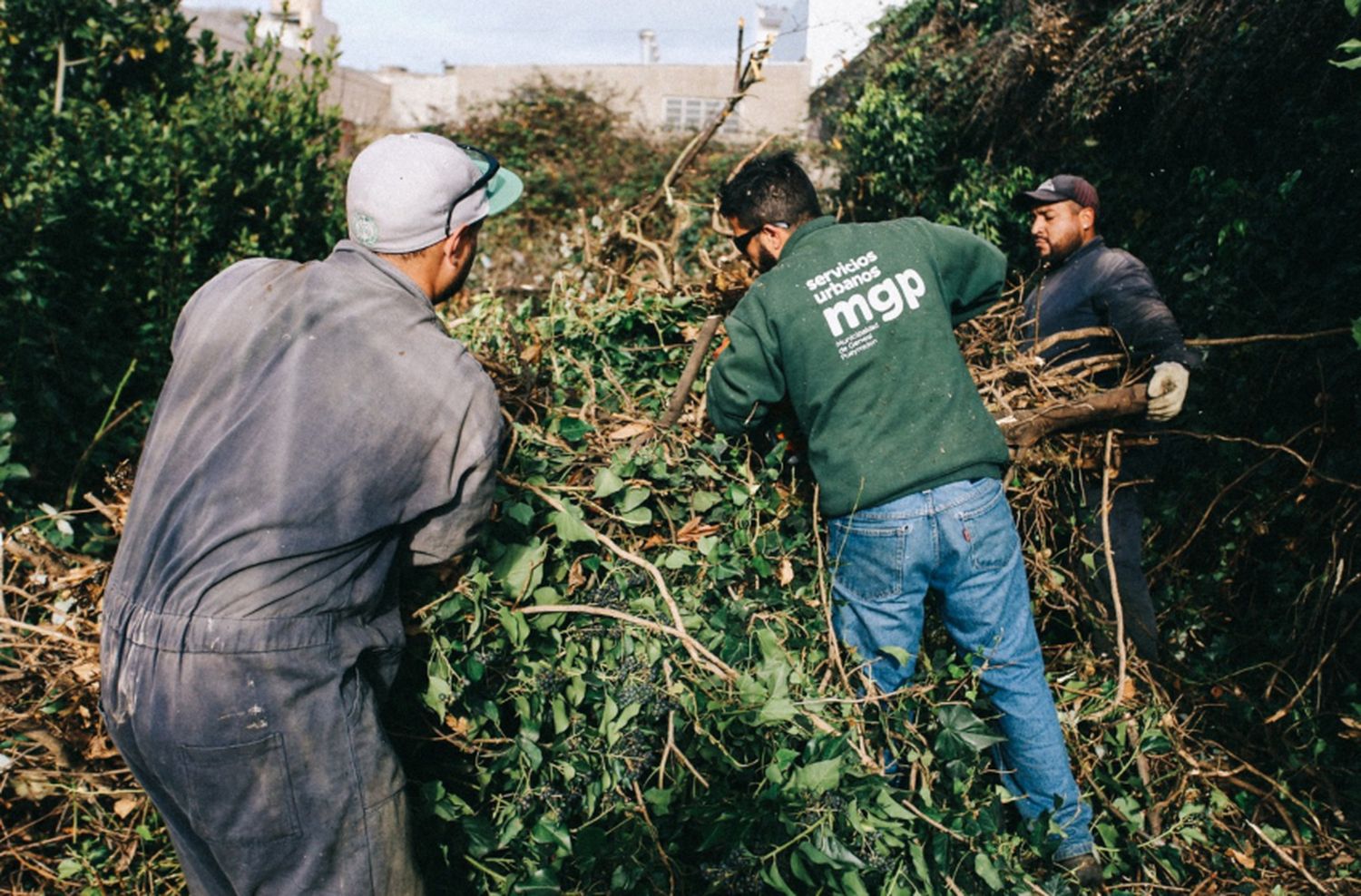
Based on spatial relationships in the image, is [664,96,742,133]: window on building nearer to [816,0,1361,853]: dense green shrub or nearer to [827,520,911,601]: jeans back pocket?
[816,0,1361,853]: dense green shrub

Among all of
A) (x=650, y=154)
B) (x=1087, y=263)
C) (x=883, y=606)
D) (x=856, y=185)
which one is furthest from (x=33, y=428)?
(x=650, y=154)

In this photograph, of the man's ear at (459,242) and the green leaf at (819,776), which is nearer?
the green leaf at (819,776)

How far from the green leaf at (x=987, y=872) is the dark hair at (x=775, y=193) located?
1950 mm

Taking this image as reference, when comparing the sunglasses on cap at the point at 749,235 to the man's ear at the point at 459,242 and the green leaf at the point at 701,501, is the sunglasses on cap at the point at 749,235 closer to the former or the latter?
the green leaf at the point at 701,501

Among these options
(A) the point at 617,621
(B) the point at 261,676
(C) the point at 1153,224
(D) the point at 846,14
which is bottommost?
(A) the point at 617,621

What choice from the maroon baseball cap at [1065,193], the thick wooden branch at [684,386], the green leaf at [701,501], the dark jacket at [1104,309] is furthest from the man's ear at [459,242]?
the maroon baseball cap at [1065,193]

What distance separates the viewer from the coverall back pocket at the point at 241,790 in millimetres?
1739

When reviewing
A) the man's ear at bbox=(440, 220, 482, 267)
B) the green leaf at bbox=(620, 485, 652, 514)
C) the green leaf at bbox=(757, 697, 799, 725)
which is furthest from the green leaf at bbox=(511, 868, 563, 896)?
the man's ear at bbox=(440, 220, 482, 267)

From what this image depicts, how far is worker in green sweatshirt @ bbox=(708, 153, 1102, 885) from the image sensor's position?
2.59m

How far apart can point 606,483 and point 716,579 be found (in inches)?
17.1

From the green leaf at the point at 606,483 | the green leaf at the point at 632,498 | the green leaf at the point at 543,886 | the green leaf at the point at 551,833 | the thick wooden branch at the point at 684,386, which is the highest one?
the thick wooden branch at the point at 684,386

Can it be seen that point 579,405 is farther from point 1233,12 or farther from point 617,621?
point 1233,12

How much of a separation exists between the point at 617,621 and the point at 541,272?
6.88 m

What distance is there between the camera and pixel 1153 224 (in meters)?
5.45
